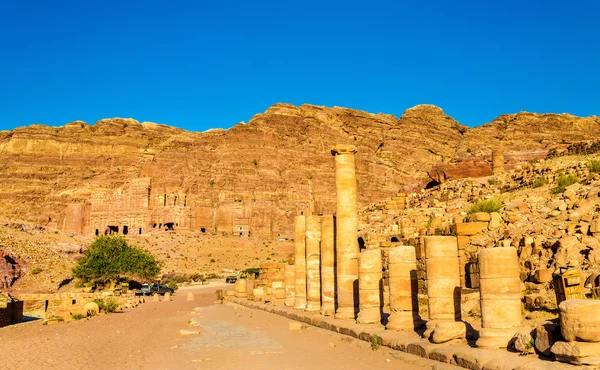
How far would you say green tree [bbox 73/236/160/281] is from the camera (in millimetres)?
43312

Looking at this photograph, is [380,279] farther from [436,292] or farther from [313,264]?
[313,264]

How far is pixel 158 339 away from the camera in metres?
15.1

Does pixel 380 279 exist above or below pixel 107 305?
above

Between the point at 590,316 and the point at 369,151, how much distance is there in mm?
139282

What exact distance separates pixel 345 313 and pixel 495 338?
285 inches

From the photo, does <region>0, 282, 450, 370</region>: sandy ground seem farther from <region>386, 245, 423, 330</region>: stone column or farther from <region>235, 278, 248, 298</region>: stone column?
<region>235, 278, 248, 298</region>: stone column

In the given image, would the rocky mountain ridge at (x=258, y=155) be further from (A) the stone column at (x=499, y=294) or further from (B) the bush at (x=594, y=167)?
(A) the stone column at (x=499, y=294)

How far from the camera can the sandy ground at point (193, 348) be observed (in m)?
10.5

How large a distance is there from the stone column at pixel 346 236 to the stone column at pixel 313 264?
2.64 metres

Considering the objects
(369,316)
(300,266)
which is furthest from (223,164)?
(369,316)

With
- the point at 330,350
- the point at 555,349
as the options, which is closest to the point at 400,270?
the point at 330,350

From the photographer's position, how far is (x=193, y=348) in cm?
1284

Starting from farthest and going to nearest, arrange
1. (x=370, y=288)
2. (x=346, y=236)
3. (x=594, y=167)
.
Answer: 1. (x=594, y=167)
2. (x=346, y=236)
3. (x=370, y=288)

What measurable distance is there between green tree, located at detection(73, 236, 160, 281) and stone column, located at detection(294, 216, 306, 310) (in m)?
25.7
